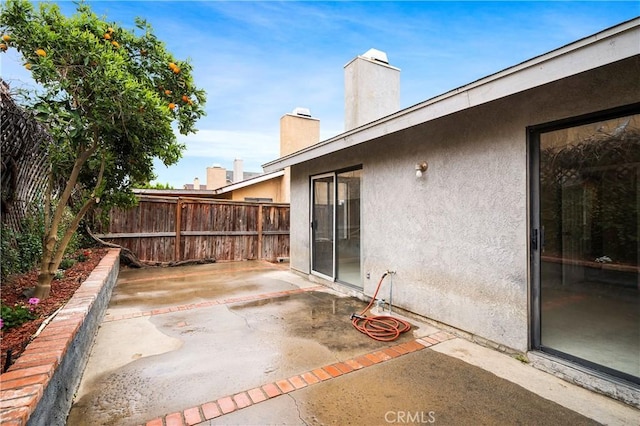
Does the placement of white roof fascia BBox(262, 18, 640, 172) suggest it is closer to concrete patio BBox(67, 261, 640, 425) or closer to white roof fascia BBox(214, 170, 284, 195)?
concrete patio BBox(67, 261, 640, 425)

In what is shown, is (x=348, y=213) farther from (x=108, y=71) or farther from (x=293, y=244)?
(x=108, y=71)

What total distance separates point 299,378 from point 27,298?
3.32 meters

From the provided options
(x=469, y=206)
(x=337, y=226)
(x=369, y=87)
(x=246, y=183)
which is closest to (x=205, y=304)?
(x=337, y=226)

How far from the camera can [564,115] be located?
9.32 ft

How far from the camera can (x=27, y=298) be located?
11.7 feet

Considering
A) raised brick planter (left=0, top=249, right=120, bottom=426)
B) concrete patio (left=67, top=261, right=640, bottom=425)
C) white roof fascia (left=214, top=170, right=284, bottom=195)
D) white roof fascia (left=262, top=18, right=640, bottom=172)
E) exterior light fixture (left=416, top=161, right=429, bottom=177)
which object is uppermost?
white roof fascia (left=214, top=170, right=284, bottom=195)

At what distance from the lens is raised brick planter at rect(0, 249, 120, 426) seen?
5.18 ft

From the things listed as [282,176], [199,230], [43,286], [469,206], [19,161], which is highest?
[282,176]

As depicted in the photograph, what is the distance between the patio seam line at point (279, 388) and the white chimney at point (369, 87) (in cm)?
499

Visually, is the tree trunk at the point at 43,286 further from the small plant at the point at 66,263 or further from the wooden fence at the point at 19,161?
the small plant at the point at 66,263

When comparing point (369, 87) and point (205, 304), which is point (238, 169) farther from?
point (205, 304)

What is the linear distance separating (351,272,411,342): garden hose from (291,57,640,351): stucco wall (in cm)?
42

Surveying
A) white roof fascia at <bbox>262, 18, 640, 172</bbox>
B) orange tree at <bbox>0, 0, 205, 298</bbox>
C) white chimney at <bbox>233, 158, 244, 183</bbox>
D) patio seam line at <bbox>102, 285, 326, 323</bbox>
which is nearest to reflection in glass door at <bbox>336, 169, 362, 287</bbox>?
patio seam line at <bbox>102, 285, 326, 323</bbox>

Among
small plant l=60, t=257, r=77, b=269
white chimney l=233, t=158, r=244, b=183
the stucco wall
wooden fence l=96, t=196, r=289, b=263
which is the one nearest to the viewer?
the stucco wall
